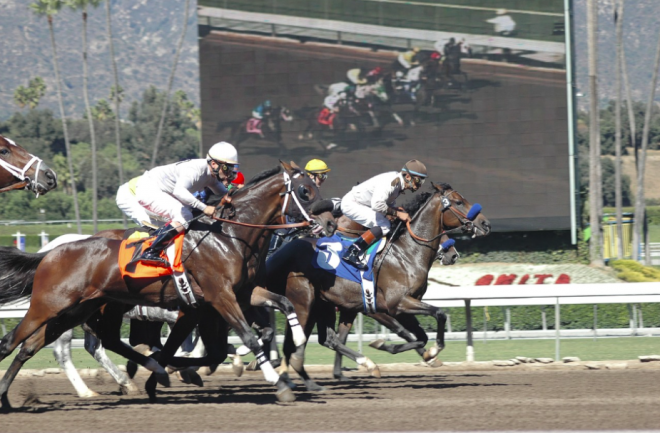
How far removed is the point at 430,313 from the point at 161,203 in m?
2.49

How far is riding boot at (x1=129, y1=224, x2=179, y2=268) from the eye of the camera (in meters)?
6.65

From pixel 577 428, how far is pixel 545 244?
1664 centimetres

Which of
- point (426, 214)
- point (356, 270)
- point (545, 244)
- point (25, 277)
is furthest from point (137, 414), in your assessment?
point (545, 244)

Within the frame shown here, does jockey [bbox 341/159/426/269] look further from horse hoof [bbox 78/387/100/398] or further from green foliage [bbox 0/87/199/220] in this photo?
green foliage [bbox 0/87/199/220]

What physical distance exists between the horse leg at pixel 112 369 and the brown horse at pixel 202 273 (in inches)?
34.0

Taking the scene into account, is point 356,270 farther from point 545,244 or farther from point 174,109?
point 174,109

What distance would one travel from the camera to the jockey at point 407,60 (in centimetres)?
1805

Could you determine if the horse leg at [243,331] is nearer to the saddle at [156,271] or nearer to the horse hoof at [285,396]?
the horse hoof at [285,396]

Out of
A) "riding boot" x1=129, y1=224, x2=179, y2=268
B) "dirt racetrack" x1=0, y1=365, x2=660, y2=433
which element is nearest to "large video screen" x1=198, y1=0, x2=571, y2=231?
"dirt racetrack" x1=0, y1=365, x2=660, y2=433

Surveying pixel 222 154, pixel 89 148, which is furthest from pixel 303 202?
pixel 89 148

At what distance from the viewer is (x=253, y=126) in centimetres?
1806

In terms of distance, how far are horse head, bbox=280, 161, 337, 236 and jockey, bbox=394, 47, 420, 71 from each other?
1154 cm

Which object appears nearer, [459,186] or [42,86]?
[459,186]

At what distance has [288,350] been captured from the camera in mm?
7828
